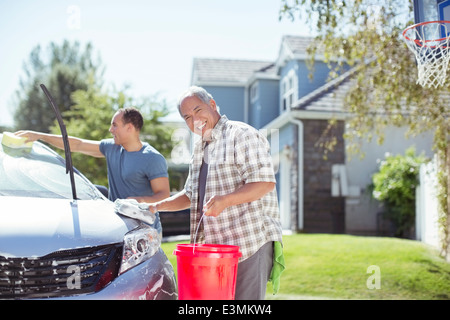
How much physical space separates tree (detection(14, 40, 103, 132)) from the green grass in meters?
19.4

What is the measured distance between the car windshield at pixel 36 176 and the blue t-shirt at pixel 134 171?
0.48 metres

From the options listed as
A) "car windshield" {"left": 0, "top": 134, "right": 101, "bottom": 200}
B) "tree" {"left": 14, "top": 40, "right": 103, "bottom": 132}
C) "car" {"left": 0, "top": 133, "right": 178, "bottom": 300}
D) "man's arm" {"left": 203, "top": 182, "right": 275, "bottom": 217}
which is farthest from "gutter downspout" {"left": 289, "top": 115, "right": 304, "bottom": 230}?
"tree" {"left": 14, "top": 40, "right": 103, "bottom": 132}

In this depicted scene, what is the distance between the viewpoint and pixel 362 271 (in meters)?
7.35

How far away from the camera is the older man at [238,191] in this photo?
8.89 feet

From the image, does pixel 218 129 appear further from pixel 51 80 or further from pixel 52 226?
pixel 51 80

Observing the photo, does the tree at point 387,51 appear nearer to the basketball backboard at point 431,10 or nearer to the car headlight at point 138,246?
the basketball backboard at point 431,10

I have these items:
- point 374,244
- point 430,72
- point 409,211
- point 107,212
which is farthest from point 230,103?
point 107,212

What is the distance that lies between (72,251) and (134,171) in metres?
1.44

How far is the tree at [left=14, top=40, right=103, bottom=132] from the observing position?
87.6ft

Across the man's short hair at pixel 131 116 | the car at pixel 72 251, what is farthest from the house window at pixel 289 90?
the car at pixel 72 251

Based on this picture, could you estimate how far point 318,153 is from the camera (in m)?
13.7

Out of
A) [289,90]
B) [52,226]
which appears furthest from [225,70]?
[52,226]

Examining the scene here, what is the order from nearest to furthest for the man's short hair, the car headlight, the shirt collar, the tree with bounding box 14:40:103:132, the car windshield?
the car headlight, the shirt collar, the car windshield, the man's short hair, the tree with bounding box 14:40:103:132

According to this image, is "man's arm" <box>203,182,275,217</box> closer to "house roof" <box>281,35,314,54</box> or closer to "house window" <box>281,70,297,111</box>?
"house window" <box>281,70,297,111</box>
